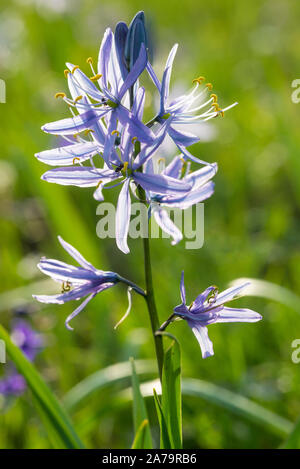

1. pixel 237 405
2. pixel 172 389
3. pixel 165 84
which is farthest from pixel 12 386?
pixel 165 84

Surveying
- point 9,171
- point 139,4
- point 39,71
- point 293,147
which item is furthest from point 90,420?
point 139,4

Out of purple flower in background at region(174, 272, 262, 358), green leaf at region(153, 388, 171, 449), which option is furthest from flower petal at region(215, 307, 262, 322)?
green leaf at region(153, 388, 171, 449)

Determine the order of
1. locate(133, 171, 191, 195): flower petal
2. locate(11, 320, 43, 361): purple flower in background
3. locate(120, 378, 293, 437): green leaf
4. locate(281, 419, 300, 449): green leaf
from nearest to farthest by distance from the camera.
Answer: locate(133, 171, 191, 195): flower petal < locate(281, 419, 300, 449): green leaf < locate(120, 378, 293, 437): green leaf < locate(11, 320, 43, 361): purple flower in background

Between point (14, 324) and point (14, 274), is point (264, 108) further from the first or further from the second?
point (14, 324)

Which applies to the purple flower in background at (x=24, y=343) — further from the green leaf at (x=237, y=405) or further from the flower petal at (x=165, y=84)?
the flower petal at (x=165, y=84)

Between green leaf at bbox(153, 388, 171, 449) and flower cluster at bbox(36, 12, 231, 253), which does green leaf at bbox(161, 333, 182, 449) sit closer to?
green leaf at bbox(153, 388, 171, 449)

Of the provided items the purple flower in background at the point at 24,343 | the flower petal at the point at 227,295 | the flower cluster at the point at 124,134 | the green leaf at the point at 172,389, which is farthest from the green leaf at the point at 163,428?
the purple flower in background at the point at 24,343
